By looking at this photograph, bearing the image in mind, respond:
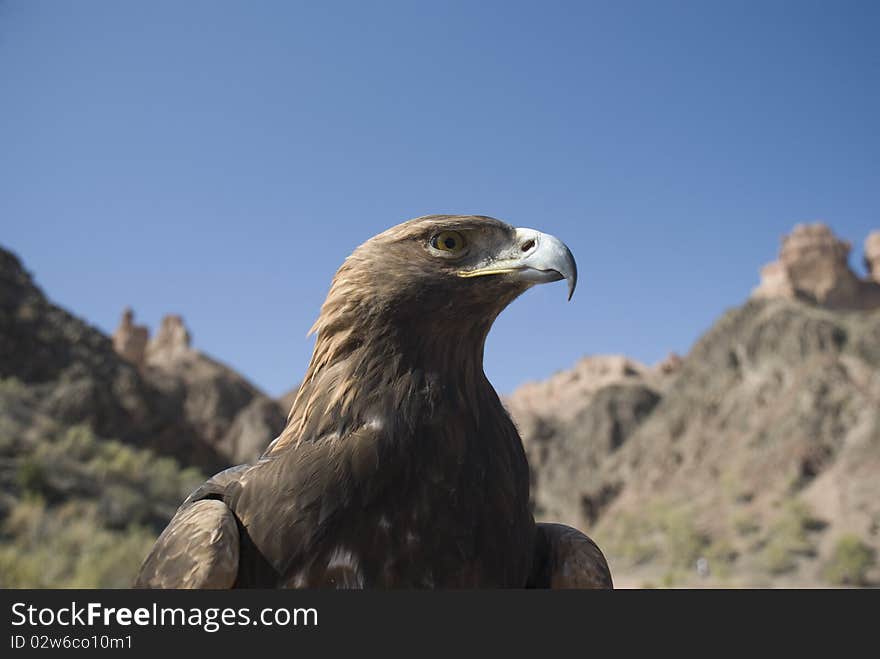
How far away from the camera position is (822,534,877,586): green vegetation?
27672 millimetres

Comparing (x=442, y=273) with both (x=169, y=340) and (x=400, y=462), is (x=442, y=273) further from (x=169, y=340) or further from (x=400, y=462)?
(x=169, y=340)

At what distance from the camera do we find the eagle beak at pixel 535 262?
2.75 m

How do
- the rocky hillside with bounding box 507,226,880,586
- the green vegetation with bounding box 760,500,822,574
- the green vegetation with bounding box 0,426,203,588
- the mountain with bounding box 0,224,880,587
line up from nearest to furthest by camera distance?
the green vegetation with bounding box 0,426,203,588, the mountain with bounding box 0,224,880,587, the green vegetation with bounding box 760,500,822,574, the rocky hillside with bounding box 507,226,880,586

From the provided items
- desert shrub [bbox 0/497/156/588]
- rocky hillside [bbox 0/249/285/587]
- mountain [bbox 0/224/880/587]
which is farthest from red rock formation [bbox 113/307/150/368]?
desert shrub [bbox 0/497/156/588]

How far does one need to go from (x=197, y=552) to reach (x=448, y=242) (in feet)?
5.01

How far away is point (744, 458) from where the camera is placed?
40.9m

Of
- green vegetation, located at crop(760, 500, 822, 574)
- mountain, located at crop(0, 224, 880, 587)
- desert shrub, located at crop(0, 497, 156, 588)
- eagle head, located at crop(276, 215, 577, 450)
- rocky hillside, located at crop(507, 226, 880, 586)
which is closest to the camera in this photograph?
eagle head, located at crop(276, 215, 577, 450)

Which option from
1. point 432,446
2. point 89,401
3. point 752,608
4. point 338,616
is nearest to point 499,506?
point 432,446

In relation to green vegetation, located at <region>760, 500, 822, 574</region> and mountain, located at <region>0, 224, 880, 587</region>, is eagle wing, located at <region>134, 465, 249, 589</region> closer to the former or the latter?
mountain, located at <region>0, 224, 880, 587</region>

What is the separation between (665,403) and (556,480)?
37.3 ft

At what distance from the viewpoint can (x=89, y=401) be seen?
891 inches

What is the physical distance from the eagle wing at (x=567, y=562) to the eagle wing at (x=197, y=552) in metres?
1.25

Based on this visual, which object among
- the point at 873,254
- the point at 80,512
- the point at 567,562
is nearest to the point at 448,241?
the point at 567,562

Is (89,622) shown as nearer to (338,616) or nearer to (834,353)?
(338,616)
